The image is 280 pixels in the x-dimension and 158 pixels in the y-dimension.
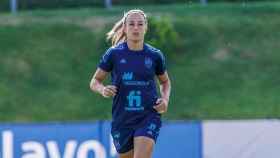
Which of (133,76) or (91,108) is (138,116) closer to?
(133,76)

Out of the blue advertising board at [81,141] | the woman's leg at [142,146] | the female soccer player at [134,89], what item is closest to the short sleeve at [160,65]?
the female soccer player at [134,89]

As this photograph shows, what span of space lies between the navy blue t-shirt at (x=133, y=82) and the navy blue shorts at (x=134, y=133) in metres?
0.05

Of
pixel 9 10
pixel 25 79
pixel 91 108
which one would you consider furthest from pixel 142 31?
pixel 9 10

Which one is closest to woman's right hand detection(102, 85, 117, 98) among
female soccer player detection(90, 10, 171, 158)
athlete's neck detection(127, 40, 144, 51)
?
female soccer player detection(90, 10, 171, 158)

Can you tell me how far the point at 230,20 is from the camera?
2317 centimetres

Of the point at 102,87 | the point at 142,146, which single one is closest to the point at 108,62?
the point at 102,87

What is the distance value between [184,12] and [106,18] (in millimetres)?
1918

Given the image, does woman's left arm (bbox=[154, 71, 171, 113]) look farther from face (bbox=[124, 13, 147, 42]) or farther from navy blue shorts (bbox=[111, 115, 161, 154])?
face (bbox=[124, 13, 147, 42])

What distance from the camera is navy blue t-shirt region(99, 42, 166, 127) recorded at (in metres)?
8.59

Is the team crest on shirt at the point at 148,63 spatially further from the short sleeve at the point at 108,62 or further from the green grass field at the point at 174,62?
the green grass field at the point at 174,62

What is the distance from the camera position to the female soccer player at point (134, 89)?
8578 mm

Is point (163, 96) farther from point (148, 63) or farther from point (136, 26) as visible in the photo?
point (136, 26)

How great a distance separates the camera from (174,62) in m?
21.5

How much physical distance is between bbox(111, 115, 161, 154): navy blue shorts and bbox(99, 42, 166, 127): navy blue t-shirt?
5cm
